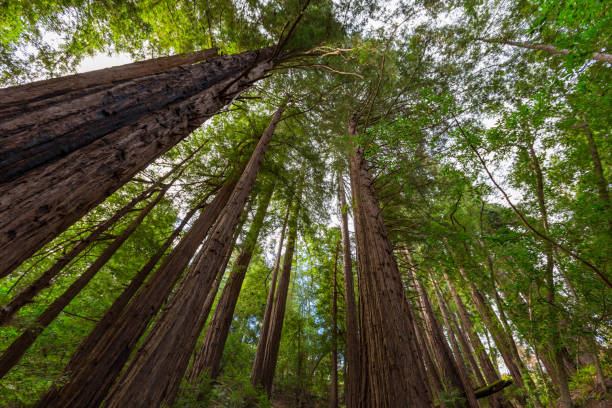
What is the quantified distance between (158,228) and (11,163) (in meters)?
4.76

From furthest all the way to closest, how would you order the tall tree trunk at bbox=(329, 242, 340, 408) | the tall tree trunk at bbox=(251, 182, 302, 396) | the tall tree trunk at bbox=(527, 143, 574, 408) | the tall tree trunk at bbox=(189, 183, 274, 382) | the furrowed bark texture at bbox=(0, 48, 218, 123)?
the tall tree trunk at bbox=(329, 242, 340, 408), the tall tree trunk at bbox=(251, 182, 302, 396), the tall tree trunk at bbox=(189, 183, 274, 382), the tall tree trunk at bbox=(527, 143, 574, 408), the furrowed bark texture at bbox=(0, 48, 218, 123)

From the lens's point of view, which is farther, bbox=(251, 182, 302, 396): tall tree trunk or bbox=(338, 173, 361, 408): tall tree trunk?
bbox=(251, 182, 302, 396): tall tree trunk

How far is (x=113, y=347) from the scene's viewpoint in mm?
2910

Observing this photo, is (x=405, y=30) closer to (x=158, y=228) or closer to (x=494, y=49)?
(x=494, y=49)

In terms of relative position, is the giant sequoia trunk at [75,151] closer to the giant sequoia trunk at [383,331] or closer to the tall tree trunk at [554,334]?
the giant sequoia trunk at [383,331]

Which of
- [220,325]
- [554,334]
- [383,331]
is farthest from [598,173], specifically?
[220,325]

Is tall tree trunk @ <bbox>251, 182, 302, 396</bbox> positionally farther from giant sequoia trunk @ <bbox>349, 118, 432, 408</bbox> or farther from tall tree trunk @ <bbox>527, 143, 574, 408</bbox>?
tall tree trunk @ <bbox>527, 143, 574, 408</bbox>

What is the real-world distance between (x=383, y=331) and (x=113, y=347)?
382cm

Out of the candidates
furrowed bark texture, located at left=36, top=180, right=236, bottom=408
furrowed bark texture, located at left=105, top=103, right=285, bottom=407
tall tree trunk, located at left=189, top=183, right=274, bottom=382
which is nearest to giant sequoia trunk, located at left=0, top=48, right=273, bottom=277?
furrowed bark texture, located at left=105, top=103, right=285, bottom=407

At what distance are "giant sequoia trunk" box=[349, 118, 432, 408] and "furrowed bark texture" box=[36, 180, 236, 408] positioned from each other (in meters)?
3.14

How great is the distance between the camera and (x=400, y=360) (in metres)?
2.11

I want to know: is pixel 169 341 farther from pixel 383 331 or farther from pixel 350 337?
pixel 350 337

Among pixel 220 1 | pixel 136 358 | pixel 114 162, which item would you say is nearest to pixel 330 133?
pixel 220 1

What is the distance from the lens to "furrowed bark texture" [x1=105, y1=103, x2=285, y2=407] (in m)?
1.56
